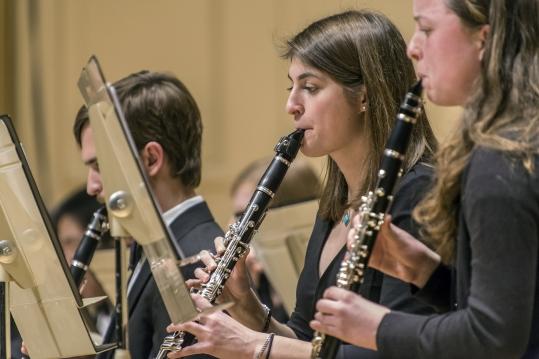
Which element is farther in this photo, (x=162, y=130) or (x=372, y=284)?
(x=162, y=130)

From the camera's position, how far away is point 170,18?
4332mm

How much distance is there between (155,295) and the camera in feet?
6.84

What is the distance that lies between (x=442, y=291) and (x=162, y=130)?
923 millimetres

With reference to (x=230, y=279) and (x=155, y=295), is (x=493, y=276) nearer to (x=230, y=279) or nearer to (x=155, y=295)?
(x=230, y=279)

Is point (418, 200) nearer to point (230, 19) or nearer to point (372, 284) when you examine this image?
point (372, 284)

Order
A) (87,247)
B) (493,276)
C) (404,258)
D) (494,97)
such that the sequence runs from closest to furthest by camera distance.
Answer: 1. (493,276)
2. (494,97)
3. (404,258)
4. (87,247)

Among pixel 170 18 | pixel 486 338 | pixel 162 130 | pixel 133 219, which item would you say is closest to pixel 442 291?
pixel 486 338

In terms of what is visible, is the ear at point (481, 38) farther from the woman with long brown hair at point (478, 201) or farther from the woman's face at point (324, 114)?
the woman's face at point (324, 114)

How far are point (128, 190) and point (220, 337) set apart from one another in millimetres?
375

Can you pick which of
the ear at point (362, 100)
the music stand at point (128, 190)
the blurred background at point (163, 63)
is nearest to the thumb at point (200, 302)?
the music stand at point (128, 190)

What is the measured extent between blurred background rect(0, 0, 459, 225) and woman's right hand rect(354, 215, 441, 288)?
2409 mm

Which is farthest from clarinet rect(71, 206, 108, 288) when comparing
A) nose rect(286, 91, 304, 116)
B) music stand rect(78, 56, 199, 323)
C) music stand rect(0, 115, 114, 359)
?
music stand rect(78, 56, 199, 323)

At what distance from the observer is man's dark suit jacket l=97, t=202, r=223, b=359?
2.07m

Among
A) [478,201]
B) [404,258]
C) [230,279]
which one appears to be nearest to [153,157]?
[230,279]
